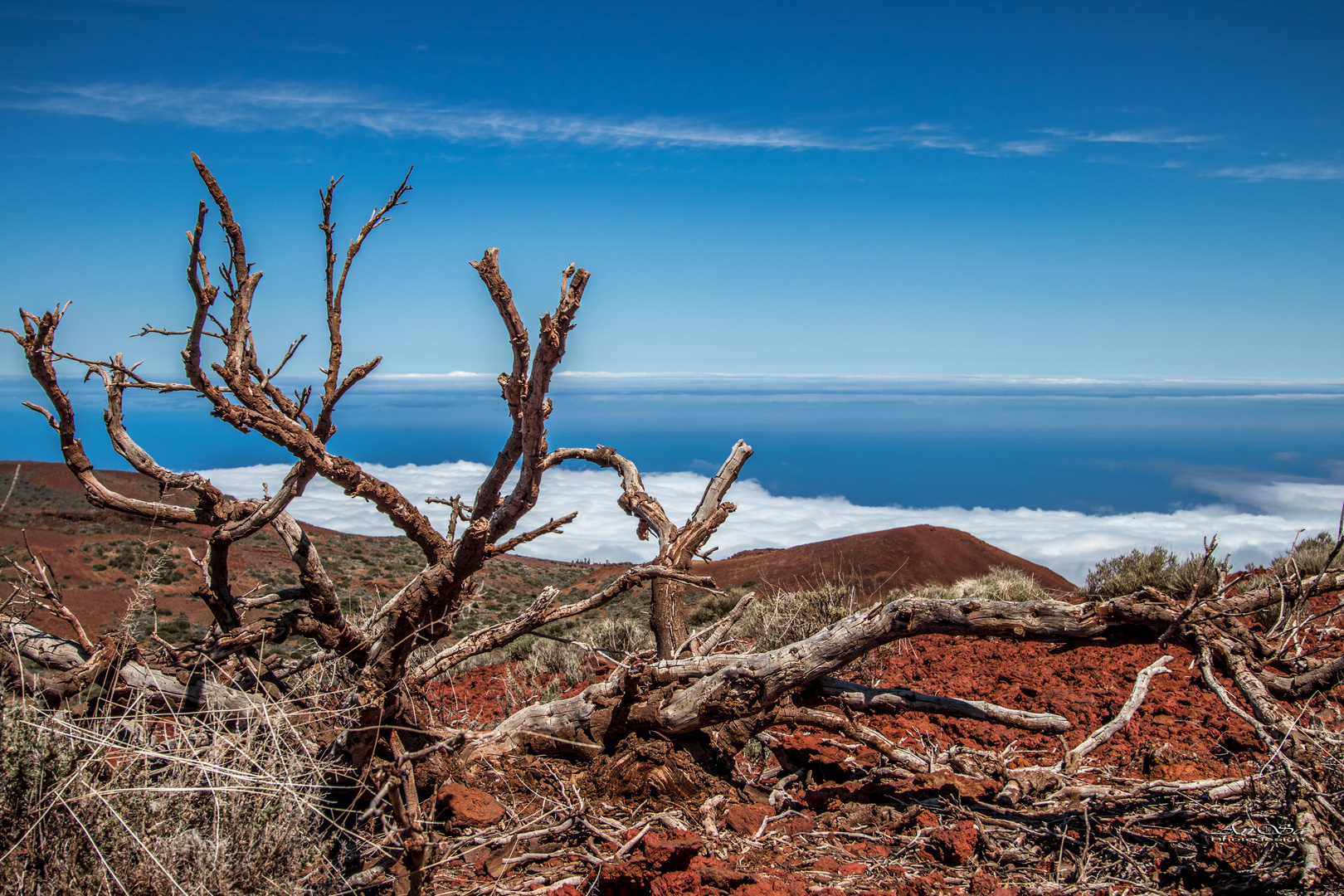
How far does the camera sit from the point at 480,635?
13.0 feet

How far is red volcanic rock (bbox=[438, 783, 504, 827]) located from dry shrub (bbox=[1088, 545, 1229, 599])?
7.00 metres

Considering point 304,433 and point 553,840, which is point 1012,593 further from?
point 304,433

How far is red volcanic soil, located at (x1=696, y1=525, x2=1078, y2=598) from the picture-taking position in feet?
54.5

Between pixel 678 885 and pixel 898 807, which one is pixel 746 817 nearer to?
pixel 898 807

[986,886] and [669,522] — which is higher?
[669,522]

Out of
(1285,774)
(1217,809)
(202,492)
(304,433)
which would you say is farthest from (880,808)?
(202,492)

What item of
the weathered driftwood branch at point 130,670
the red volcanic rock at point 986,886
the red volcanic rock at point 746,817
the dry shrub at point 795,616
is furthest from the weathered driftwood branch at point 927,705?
the weathered driftwood branch at point 130,670

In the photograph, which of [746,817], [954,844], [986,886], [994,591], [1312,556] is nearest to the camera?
[986,886]

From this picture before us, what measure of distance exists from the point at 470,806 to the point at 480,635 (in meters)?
0.83

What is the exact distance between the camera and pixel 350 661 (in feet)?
12.4

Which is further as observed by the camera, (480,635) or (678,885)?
(480,635)

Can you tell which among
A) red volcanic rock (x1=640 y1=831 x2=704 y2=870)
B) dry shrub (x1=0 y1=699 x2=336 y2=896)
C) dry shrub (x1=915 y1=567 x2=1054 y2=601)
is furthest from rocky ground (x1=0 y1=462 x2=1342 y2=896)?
dry shrub (x1=915 y1=567 x2=1054 y2=601)

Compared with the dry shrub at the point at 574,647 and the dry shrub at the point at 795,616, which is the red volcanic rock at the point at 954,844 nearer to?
the dry shrub at the point at 795,616

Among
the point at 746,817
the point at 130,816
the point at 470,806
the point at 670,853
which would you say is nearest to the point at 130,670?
the point at 130,816
